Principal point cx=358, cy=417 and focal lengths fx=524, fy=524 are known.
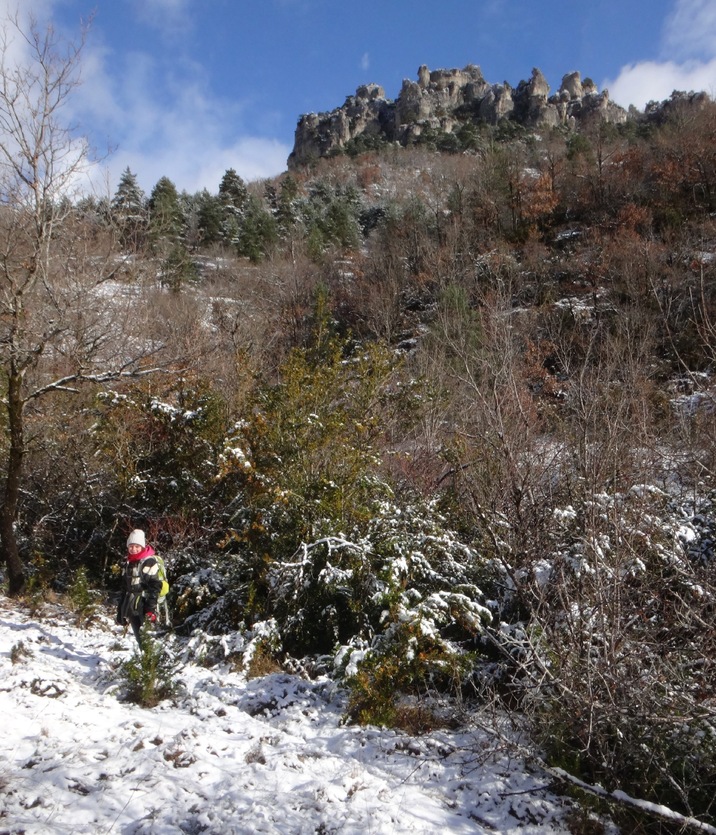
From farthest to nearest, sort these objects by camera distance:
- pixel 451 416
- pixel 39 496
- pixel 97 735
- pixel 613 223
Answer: pixel 613 223 < pixel 451 416 < pixel 39 496 < pixel 97 735

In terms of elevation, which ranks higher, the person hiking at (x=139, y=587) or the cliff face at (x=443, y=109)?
the cliff face at (x=443, y=109)

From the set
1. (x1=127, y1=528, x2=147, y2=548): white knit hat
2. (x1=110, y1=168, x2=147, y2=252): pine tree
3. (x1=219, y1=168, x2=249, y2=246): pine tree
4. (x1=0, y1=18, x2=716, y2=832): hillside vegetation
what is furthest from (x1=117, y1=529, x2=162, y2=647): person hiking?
(x1=219, y1=168, x2=249, y2=246): pine tree

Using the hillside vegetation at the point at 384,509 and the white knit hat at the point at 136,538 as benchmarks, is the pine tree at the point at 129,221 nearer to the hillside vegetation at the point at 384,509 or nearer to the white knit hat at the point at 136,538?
the hillside vegetation at the point at 384,509

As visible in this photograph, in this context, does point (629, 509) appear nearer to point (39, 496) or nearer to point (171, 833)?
point (171, 833)

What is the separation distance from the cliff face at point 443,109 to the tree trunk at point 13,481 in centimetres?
7416

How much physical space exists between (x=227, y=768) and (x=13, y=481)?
166 inches

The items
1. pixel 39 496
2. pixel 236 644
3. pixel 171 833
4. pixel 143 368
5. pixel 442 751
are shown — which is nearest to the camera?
pixel 171 833

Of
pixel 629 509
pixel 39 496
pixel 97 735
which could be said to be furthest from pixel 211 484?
pixel 629 509

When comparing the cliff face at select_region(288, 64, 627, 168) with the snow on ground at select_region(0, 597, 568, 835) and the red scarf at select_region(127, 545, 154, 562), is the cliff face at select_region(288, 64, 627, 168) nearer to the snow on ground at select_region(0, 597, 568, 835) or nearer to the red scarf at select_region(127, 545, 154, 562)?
the red scarf at select_region(127, 545, 154, 562)

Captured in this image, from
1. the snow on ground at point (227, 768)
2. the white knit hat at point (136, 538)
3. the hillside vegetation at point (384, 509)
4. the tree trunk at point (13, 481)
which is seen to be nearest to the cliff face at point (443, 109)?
the hillside vegetation at point (384, 509)

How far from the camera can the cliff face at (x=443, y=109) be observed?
76.8 metres

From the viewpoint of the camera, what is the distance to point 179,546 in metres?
7.78

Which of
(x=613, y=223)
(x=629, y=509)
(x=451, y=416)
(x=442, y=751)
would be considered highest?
(x=613, y=223)

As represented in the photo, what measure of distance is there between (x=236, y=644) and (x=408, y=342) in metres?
20.0
